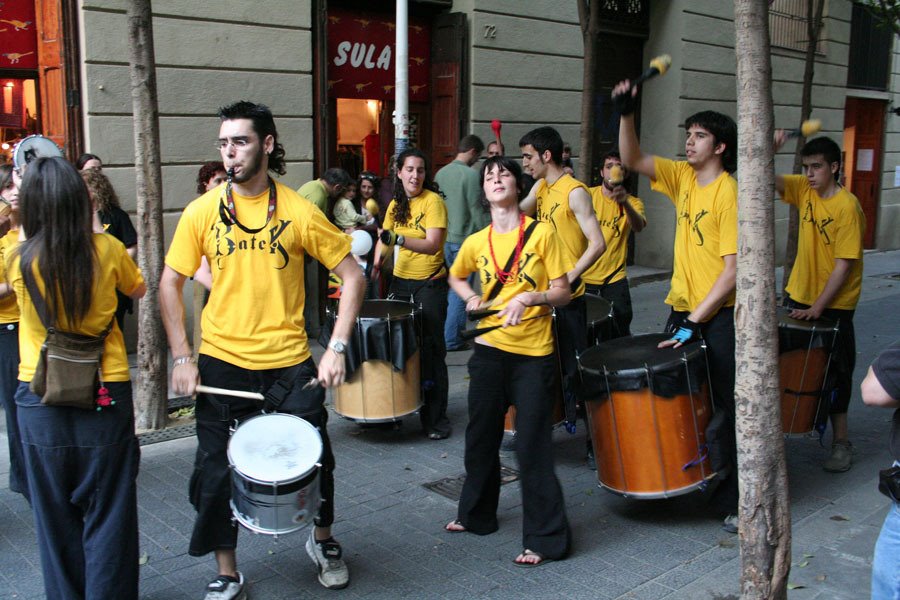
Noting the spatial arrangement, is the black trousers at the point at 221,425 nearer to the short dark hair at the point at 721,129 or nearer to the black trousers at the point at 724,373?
the black trousers at the point at 724,373

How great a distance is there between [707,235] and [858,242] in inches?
57.9

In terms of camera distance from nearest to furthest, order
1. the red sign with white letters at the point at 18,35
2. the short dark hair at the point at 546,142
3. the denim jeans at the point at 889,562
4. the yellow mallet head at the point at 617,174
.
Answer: the denim jeans at the point at 889,562
the yellow mallet head at the point at 617,174
the short dark hair at the point at 546,142
the red sign with white letters at the point at 18,35

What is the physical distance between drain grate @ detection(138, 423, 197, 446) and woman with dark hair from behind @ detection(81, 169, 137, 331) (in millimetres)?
826

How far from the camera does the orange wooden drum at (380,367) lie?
19.8 feet

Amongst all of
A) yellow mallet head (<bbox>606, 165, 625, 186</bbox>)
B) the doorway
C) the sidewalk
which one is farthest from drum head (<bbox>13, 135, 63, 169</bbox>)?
the doorway

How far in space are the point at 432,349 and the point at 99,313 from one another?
10.3 ft

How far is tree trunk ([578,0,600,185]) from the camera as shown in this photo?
879 centimetres

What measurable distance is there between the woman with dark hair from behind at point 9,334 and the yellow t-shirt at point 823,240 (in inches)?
179

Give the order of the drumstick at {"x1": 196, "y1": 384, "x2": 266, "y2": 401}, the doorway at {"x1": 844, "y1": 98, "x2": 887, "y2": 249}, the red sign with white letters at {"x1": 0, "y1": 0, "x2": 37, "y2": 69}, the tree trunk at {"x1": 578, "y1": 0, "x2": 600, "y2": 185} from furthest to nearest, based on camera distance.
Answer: the doorway at {"x1": 844, "y1": 98, "x2": 887, "y2": 249}, the tree trunk at {"x1": 578, "y1": 0, "x2": 600, "y2": 185}, the red sign with white letters at {"x1": 0, "y1": 0, "x2": 37, "y2": 69}, the drumstick at {"x1": 196, "y1": 384, "x2": 266, "y2": 401}

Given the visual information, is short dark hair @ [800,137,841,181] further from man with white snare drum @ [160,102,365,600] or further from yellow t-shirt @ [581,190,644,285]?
man with white snare drum @ [160,102,365,600]

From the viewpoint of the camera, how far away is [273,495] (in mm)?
3473

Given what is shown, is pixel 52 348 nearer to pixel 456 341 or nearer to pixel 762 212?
pixel 762 212

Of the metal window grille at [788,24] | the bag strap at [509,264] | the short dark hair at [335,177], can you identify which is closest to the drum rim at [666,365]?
the bag strap at [509,264]

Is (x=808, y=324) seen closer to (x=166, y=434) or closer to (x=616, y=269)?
(x=616, y=269)
